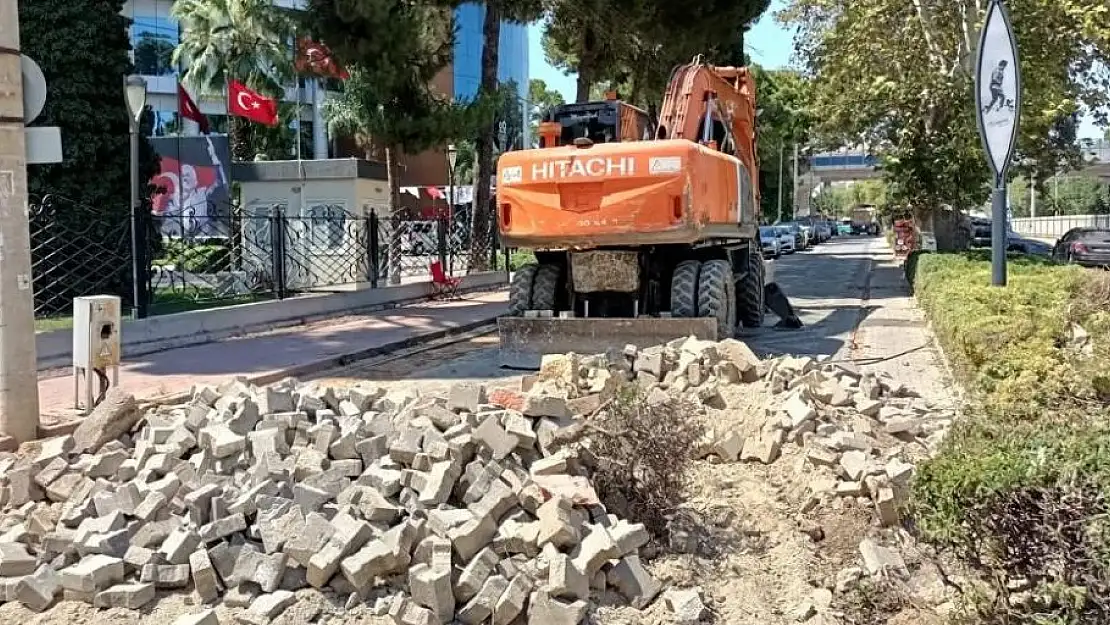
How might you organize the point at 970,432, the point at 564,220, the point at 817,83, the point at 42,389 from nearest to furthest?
the point at 970,432 < the point at 42,389 < the point at 564,220 < the point at 817,83

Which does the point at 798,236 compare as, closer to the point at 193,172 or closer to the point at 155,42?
the point at 193,172

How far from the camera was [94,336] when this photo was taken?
8.50 meters

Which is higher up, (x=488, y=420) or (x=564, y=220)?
(x=564, y=220)

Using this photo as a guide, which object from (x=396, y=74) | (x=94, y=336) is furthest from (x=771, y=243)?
(x=94, y=336)

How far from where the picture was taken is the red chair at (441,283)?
73.1 ft

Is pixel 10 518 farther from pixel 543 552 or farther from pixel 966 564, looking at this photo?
pixel 966 564

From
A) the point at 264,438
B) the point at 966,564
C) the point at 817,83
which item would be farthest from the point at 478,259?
the point at 966,564

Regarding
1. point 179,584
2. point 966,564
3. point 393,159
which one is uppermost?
point 393,159

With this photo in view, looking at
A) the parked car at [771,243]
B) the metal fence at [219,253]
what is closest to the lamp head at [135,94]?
the metal fence at [219,253]

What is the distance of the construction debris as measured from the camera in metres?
4.61

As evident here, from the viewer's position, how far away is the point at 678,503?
585 centimetres

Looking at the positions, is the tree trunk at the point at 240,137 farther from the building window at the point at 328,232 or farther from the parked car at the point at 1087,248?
the parked car at the point at 1087,248

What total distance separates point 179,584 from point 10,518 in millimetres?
1480

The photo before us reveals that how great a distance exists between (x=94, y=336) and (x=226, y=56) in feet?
115
